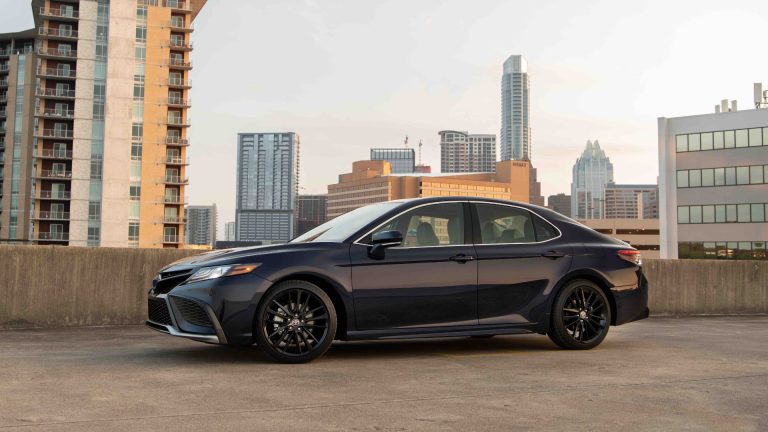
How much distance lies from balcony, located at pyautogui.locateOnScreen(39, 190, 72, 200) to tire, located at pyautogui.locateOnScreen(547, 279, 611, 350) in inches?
3507

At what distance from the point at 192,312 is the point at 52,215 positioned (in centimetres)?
9009

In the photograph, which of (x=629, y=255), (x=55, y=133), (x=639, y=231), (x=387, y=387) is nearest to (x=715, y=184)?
(x=55, y=133)

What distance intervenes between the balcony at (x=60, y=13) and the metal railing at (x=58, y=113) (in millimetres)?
10274

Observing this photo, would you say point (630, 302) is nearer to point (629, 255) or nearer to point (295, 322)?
point (629, 255)

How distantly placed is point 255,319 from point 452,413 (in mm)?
2367

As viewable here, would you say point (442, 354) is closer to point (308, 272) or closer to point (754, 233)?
point (308, 272)

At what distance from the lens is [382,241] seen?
273 inches

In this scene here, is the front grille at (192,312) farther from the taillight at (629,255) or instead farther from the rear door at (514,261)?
the taillight at (629,255)

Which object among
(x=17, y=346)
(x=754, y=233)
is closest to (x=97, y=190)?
(x=754, y=233)

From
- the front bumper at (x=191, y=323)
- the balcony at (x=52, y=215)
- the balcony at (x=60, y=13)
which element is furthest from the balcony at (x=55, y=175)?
the front bumper at (x=191, y=323)

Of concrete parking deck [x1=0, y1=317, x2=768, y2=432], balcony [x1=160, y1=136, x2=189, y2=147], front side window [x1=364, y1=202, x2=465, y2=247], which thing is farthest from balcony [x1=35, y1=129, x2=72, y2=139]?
front side window [x1=364, y1=202, x2=465, y2=247]

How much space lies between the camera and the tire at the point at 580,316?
7.80 meters

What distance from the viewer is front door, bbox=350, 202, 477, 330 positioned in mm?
6973

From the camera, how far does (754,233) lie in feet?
285
